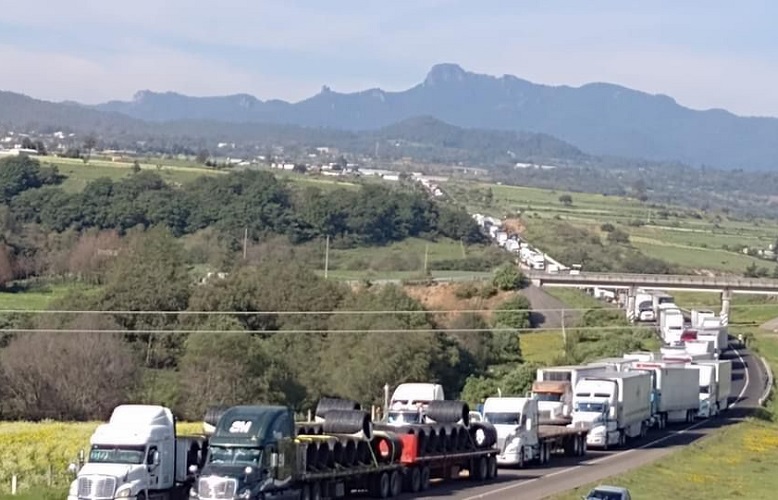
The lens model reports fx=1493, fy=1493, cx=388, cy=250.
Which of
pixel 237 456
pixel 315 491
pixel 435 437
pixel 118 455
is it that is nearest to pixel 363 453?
pixel 315 491

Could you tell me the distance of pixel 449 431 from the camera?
44562mm

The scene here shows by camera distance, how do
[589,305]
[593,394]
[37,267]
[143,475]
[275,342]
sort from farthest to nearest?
[589,305], [37,267], [275,342], [593,394], [143,475]

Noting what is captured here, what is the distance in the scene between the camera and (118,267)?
298 feet

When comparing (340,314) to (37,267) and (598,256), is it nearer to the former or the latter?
(37,267)

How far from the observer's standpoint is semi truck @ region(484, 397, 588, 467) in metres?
49.8

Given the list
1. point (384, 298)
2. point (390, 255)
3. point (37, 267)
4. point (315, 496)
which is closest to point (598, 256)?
point (390, 255)

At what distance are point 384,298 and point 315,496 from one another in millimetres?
59095

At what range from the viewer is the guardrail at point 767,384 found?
8911 centimetres

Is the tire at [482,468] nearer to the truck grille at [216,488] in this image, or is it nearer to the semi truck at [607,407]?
the semi truck at [607,407]

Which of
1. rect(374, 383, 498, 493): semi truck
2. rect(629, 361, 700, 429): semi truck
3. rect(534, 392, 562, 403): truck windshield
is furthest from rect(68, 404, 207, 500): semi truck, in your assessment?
rect(629, 361, 700, 429): semi truck

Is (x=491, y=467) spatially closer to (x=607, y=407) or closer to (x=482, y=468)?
(x=482, y=468)

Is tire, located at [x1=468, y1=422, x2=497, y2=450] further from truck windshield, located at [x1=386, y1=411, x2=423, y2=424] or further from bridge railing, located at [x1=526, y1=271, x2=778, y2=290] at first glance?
bridge railing, located at [x1=526, y1=271, x2=778, y2=290]

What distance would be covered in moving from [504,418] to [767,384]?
52486 mm

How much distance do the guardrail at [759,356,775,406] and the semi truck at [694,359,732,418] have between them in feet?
20.5
